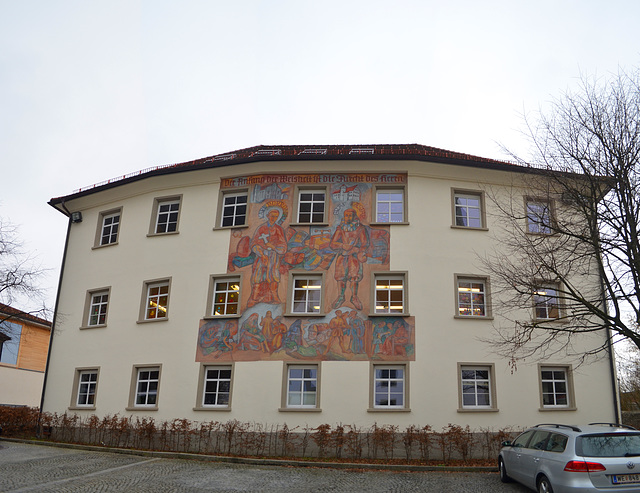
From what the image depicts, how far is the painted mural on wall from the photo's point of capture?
19.2 meters

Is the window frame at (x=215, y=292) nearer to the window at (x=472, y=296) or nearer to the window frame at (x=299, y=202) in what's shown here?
the window frame at (x=299, y=202)

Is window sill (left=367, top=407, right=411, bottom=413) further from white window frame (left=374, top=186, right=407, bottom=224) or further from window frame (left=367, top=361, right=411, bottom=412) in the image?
white window frame (left=374, top=186, right=407, bottom=224)

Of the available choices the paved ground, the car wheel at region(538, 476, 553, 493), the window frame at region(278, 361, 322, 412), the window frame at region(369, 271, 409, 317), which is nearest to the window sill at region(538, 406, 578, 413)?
the paved ground

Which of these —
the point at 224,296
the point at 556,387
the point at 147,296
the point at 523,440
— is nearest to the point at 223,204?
the point at 224,296

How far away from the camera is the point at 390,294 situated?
1986 centimetres

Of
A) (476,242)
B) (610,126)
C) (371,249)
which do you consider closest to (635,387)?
(476,242)

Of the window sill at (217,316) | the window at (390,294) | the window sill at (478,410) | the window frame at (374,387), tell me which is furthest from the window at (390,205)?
the window sill at (478,410)

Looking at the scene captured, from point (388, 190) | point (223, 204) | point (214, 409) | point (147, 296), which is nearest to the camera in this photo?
point (214, 409)

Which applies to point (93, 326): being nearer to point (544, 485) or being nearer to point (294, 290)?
point (294, 290)

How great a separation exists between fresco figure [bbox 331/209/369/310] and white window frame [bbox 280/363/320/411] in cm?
230

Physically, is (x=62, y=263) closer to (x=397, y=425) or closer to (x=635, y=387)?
(x=397, y=425)

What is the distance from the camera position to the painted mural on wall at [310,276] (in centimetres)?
1925

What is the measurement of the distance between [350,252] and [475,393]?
6137 mm

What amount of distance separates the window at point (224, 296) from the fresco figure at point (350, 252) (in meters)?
3.56
